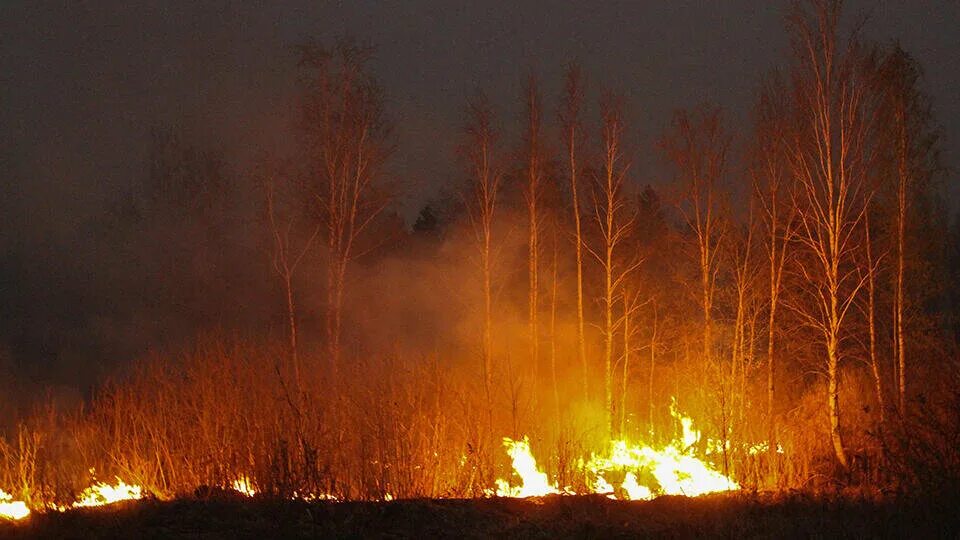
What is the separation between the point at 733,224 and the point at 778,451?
791cm

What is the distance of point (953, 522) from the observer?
10.4 meters

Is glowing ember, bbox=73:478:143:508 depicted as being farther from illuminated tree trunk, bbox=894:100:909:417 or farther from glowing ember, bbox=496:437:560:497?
illuminated tree trunk, bbox=894:100:909:417

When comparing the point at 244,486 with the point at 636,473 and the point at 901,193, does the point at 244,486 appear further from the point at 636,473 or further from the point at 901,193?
the point at 901,193

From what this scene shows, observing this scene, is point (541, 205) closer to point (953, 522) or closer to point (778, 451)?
point (778, 451)

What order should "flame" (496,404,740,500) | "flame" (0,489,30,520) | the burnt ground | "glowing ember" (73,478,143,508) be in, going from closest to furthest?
Answer: the burnt ground, "flame" (0,489,30,520), "glowing ember" (73,478,143,508), "flame" (496,404,740,500)

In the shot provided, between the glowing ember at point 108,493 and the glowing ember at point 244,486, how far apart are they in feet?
4.09

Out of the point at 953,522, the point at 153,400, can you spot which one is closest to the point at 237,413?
the point at 153,400

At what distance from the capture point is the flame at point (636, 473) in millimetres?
14469

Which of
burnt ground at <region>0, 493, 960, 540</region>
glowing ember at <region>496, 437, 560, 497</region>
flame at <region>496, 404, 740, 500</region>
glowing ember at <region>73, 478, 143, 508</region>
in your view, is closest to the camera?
burnt ground at <region>0, 493, 960, 540</region>

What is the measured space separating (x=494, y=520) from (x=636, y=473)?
5.26 meters

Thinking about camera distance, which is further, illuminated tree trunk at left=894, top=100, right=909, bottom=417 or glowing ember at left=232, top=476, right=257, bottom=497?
illuminated tree trunk at left=894, top=100, right=909, bottom=417

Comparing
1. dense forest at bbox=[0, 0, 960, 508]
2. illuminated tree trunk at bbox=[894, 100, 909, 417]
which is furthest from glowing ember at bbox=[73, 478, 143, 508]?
illuminated tree trunk at bbox=[894, 100, 909, 417]

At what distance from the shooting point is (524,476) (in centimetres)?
1470

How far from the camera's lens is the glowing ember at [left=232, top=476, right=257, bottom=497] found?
11.8m
